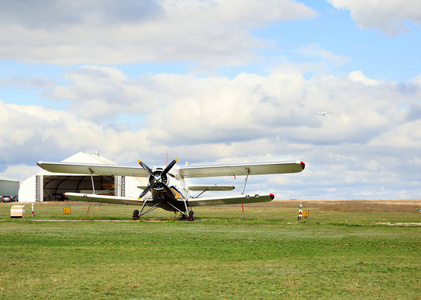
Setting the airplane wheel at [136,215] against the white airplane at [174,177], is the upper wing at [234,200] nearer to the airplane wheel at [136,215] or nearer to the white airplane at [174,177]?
the white airplane at [174,177]

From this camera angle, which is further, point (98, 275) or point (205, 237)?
point (205, 237)

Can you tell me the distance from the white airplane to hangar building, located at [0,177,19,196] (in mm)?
73709

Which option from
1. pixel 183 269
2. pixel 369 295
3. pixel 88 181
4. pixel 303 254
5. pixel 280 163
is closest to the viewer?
pixel 369 295

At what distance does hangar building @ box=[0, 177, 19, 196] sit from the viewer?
330 feet

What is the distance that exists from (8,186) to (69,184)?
998 inches

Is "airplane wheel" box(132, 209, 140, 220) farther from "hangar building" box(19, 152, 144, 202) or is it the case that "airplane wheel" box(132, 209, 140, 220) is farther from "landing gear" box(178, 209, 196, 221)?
"hangar building" box(19, 152, 144, 202)

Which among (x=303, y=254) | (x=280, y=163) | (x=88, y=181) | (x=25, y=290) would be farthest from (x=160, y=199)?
(x=88, y=181)

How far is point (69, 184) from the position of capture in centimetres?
8625

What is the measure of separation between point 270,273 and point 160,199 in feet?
63.4

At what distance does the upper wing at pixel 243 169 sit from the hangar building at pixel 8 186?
78032 millimetres

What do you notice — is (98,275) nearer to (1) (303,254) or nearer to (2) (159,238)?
(1) (303,254)

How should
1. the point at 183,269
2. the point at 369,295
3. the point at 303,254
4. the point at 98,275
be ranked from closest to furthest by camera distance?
1. the point at 369,295
2. the point at 98,275
3. the point at 183,269
4. the point at 303,254

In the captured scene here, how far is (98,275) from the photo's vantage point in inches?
408

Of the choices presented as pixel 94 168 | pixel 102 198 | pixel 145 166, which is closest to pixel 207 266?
pixel 145 166
